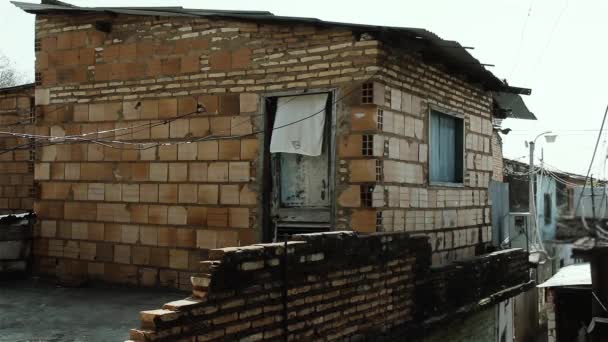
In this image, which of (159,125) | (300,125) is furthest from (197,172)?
(300,125)

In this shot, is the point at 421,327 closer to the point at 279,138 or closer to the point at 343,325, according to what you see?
the point at 343,325

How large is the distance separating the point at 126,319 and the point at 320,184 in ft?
10.4

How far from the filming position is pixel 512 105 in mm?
14562

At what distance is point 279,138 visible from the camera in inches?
339

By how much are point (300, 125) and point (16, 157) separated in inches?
271

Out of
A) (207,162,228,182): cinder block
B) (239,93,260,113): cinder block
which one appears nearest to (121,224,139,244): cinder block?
(207,162,228,182): cinder block

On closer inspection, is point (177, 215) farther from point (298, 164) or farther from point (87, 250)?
point (298, 164)

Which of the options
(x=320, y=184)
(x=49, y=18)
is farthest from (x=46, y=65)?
(x=320, y=184)

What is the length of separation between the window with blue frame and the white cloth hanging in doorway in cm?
246

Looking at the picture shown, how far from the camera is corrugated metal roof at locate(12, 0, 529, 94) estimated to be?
26.3 ft

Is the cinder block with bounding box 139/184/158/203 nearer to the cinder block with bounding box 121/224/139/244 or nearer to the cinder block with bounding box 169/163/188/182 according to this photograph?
the cinder block with bounding box 169/163/188/182

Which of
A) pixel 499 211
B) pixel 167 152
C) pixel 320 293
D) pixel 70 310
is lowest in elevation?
pixel 70 310

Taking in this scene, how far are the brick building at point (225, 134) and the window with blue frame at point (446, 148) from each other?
1.8 inches

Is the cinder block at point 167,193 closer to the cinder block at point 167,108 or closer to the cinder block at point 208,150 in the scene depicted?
the cinder block at point 208,150
